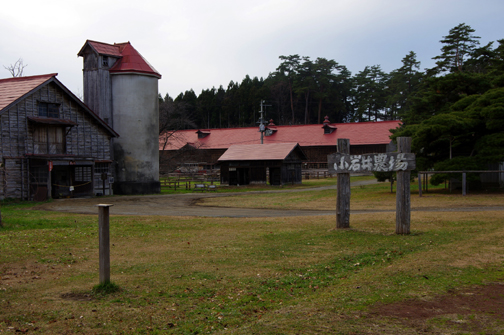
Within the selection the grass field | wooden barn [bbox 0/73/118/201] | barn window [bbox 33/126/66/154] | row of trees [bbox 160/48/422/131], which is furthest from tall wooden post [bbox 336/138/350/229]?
row of trees [bbox 160/48/422/131]

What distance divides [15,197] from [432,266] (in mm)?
25106

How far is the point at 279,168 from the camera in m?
43.9

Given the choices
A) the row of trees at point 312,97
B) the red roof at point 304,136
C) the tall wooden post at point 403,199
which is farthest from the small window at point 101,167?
the row of trees at point 312,97

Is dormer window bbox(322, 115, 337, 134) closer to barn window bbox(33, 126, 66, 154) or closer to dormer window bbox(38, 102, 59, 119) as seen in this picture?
barn window bbox(33, 126, 66, 154)

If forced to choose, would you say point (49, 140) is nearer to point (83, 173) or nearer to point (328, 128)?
point (83, 173)

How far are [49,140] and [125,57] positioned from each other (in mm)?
9712

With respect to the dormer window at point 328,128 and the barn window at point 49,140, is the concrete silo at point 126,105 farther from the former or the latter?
the dormer window at point 328,128

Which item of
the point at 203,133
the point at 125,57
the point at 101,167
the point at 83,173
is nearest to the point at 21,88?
the point at 83,173

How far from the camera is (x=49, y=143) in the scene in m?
29.0

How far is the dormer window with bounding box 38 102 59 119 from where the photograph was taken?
94.4 feet

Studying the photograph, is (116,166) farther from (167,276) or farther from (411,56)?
(411,56)

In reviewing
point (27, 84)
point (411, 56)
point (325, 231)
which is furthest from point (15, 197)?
point (411, 56)

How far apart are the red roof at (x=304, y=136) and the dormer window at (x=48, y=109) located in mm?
32564

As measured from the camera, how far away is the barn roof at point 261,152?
44000mm
